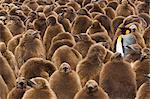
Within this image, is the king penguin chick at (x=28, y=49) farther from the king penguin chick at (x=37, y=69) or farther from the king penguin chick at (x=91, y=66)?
the king penguin chick at (x=91, y=66)

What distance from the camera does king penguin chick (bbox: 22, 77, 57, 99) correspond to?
420 cm

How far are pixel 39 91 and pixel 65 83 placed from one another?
33 cm

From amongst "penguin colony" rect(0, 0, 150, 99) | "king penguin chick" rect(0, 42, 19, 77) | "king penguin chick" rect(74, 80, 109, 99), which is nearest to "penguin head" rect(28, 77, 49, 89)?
"penguin colony" rect(0, 0, 150, 99)

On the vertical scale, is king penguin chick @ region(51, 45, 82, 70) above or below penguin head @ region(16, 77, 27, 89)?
below

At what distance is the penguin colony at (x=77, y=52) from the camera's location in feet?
14.7

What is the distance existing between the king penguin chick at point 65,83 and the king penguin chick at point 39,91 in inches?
7.6

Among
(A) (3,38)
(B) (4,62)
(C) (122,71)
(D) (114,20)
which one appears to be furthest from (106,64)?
(D) (114,20)

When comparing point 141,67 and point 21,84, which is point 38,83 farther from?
point 141,67

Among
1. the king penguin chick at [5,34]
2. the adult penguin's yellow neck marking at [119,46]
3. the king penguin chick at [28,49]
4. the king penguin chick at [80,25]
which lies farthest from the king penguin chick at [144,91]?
the king penguin chick at [80,25]

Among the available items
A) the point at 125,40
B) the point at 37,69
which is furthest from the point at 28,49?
the point at 125,40

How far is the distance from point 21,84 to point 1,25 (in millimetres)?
2036

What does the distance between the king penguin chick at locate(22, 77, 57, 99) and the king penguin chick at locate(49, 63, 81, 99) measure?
Result: 7.6 inches

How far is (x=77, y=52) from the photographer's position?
5.31 m

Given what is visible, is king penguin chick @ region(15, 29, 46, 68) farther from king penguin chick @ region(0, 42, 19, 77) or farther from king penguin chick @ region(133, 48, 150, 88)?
king penguin chick @ region(133, 48, 150, 88)
